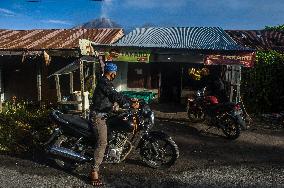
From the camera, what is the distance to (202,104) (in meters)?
11.9

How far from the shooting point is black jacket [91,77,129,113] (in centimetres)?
659

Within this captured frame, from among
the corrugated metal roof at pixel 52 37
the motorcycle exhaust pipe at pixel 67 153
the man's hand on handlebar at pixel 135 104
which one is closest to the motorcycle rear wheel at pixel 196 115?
the man's hand on handlebar at pixel 135 104

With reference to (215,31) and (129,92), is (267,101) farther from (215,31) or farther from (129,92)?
(129,92)

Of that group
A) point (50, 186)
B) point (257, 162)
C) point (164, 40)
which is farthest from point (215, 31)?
point (50, 186)

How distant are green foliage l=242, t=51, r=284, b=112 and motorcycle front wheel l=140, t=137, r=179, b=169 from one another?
8.67 m

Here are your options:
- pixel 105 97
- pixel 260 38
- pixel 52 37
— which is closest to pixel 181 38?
pixel 260 38

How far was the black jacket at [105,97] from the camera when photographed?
6590 millimetres

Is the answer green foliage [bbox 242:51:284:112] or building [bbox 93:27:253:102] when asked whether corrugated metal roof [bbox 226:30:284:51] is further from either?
green foliage [bbox 242:51:284:112]

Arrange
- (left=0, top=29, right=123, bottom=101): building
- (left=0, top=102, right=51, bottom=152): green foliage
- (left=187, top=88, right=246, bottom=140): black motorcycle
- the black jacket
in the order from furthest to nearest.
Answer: (left=0, top=29, right=123, bottom=101): building
(left=187, top=88, right=246, bottom=140): black motorcycle
(left=0, top=102, right=51, bottom=152): green foliage
the black jacket

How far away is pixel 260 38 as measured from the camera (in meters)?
18.9

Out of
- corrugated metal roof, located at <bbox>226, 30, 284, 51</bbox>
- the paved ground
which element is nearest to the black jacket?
the paved ground

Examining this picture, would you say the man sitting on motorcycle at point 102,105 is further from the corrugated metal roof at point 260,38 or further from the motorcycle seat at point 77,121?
the corrugated metal roof at point 260,38

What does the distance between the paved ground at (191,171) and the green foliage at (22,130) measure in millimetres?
476

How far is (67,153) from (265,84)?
34.4ft
